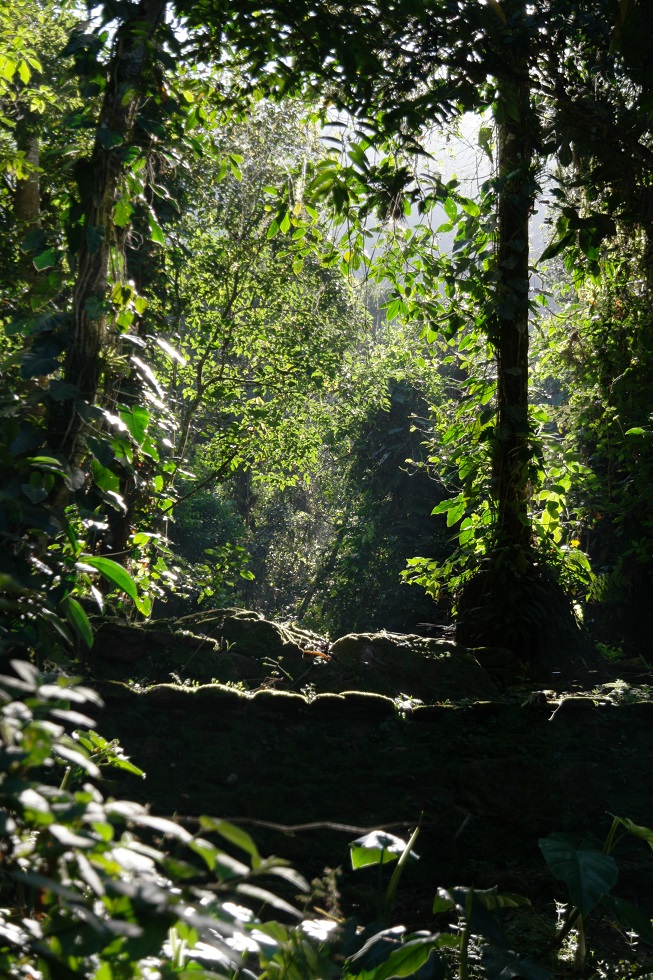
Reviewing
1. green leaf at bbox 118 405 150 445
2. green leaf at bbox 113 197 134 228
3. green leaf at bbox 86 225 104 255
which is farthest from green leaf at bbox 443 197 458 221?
green leaf at bbox 118 405 150 445

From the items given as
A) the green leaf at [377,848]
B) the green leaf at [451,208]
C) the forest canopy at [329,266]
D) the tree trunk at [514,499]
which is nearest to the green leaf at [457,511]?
the forest canopy at [329,266]

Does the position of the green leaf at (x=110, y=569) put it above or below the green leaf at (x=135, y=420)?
below

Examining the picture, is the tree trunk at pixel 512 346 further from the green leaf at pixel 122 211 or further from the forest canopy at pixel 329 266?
the green leaf at pixel 122 211

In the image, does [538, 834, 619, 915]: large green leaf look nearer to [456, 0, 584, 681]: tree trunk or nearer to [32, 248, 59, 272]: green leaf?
[32, 248, 59, 272]: green leaf

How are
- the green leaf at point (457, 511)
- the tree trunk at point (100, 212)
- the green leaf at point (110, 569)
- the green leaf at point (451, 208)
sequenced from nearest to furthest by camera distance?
the green leaf at point (110, 569) < the tree trunk at point (100, 212) < the green leaf at point (451, 208) < the green leaf at point (457, 511)

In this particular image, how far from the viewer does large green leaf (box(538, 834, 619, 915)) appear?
1.60 meters

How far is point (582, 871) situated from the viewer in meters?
1.65

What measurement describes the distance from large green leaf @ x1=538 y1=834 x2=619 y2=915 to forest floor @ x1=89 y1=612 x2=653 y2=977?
91 cm

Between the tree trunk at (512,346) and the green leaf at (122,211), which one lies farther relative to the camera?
the tree trunk at (512,346)

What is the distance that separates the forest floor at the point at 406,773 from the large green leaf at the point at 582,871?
91 centimetres

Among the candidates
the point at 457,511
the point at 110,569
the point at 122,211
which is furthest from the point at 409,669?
the point at 122,211

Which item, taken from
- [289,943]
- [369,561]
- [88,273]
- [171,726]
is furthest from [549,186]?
[369,561]

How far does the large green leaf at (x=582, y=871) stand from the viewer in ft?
5.24

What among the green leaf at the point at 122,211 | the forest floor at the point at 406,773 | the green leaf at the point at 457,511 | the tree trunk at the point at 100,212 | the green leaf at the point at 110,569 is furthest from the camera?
the green leaf at the point at 457,511
